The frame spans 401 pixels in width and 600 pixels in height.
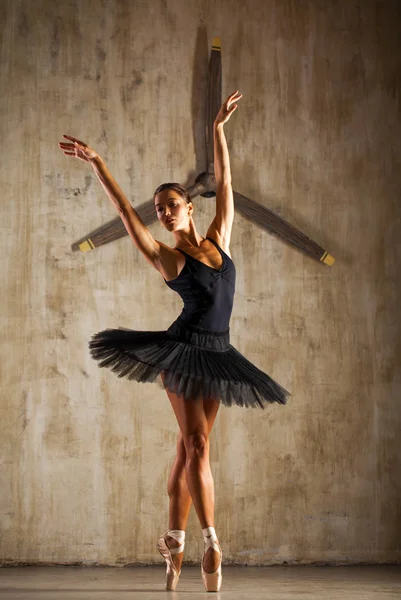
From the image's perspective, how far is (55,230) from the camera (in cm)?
425

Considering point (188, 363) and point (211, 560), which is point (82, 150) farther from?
point (211, 560)

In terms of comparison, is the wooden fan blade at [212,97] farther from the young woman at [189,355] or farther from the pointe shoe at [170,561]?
the pointe shoe at [170,561]

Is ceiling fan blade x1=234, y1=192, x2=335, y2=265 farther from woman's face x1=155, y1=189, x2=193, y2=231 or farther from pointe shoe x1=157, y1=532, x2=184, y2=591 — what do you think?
pointe shoe x1=157, y1=532, x2=184, y2=591

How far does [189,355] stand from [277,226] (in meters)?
1.35

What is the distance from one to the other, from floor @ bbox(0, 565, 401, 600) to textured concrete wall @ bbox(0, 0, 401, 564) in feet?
0.61

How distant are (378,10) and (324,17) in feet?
1.04

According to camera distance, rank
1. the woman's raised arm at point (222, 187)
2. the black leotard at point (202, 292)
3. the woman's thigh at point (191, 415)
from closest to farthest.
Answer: the woman's thigh at point (191, 415), the black leotard at point (202, 292), the woman's raised arm at point (222, 187)

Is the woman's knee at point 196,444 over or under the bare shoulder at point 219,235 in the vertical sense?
under

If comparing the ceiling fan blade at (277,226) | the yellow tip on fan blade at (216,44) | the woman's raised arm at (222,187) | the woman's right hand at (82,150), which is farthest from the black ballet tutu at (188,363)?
the yellow tip on fan blade at (216,44)

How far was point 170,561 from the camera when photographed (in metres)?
3.19

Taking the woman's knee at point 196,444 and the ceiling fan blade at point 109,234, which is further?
the ceiling fan blade at point 109,234

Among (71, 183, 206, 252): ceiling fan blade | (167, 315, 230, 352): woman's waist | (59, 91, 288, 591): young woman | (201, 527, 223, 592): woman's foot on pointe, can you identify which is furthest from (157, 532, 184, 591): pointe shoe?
(71, 183, 206, 252): ceiling fan blade

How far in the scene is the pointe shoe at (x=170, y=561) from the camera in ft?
10.4

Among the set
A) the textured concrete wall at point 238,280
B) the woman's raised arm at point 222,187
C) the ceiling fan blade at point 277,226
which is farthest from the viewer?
the ceiling fan blade at point 277,226
